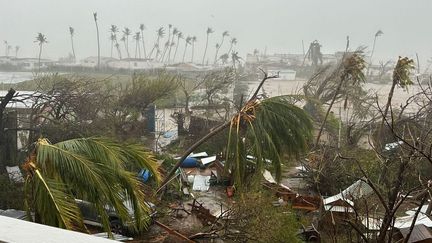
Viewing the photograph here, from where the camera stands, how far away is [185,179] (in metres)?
13.6

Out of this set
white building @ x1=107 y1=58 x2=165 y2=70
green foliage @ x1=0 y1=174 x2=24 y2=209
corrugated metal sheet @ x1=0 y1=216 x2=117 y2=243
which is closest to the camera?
corrugated metal sheet @ x1=0 y1=216 x2=117 y2=243

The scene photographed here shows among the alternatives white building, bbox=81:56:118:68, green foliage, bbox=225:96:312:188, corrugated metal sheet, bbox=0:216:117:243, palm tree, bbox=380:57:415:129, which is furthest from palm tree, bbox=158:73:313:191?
white building, bbox=81:56:118:68

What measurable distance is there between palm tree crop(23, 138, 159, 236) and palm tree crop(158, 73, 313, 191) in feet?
12.3

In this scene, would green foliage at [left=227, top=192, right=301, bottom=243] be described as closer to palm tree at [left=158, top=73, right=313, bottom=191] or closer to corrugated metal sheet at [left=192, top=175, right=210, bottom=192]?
palm tree at [left=158, top=73, right=313, bottom=191]

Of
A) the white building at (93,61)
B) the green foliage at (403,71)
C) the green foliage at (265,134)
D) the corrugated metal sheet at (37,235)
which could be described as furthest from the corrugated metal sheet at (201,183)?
the white building at (93,61)

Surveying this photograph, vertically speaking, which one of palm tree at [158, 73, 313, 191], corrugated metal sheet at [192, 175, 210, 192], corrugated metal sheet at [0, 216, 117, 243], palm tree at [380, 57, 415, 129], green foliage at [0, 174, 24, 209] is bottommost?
corrugated metal sheet at [192, 175, 210, 192]

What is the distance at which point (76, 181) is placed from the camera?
4.82 m

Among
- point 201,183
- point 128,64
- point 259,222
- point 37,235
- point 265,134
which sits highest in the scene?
point 37,235

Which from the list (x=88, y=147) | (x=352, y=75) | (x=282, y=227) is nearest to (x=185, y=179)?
(x=282, y=227)

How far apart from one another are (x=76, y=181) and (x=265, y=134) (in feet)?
16.7

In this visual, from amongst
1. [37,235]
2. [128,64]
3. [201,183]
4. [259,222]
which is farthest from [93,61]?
[37,235]

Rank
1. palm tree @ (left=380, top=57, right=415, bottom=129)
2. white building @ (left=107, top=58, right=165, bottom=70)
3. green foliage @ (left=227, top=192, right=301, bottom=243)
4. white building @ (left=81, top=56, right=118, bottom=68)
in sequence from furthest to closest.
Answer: white building @ (left=107, top=58, right=165, bottom=70), white building @ (left=81, top=56, right=118, bottom=68), palm tree @ (left=380, top=57, right=415, bottom=129), green foliage @ (left=227, top=192, right=301, bottom=243)

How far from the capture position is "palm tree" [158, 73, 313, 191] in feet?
29.7

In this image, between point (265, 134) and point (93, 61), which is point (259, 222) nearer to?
point (265, 134)
